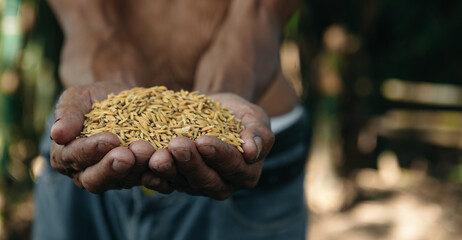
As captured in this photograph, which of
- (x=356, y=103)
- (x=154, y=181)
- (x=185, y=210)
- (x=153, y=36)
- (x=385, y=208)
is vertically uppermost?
(x=153, y=36)

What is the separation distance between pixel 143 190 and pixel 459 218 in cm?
164

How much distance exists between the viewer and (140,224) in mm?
866

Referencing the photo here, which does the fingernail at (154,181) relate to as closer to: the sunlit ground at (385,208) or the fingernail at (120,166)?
the fingernail at (120,166)

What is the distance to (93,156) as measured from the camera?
636 millimetres

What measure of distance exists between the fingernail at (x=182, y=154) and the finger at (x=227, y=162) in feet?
0.06

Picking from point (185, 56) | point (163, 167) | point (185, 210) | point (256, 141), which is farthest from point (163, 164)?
point (185, 56)

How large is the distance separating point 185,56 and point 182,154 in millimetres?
408

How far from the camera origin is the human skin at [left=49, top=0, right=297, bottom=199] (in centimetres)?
75

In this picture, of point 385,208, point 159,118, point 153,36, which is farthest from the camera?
point 385,208

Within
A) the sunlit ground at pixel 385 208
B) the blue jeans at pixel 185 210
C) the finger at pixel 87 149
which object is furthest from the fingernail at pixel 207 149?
the sunlit ground at pixel 385 208

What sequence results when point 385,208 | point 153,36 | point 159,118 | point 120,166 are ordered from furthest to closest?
1. point 385,208
2. point 153,36
3. point 159,118
4. point 120,166

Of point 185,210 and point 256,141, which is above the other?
point 256,141

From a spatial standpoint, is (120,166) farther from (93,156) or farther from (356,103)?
(356,103)

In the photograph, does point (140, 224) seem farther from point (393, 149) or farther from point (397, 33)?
point (393, 149)
